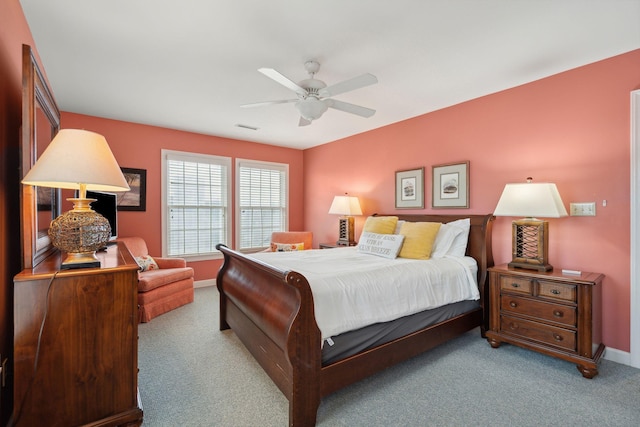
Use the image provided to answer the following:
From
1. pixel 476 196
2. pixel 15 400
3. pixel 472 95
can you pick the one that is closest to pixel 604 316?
pixel 476 196

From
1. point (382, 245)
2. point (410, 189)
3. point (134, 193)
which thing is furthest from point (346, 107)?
point (134, 193)

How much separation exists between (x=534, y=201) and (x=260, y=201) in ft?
13.9

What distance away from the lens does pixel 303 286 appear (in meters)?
1.68

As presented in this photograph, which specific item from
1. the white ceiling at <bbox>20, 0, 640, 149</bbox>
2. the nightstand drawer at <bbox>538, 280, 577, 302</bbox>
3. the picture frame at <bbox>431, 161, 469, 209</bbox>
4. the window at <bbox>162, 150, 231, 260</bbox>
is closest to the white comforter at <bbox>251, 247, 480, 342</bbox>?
the nightstand drawer at <bbox>538, 280, 577, 302</bbox>

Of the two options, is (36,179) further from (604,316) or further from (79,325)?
(604,316)

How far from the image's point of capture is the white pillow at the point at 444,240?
10.2 feet

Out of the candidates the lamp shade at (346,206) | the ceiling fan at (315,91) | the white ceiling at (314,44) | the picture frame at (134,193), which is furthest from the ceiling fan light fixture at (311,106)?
the picture frame at (134,193)

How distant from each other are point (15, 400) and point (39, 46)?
8.19ft

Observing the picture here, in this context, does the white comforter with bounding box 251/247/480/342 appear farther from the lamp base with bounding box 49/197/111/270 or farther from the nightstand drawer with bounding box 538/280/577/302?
the lamp base with bounding box 49/197/111/270

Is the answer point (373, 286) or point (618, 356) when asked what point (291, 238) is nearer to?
point (373, 286)

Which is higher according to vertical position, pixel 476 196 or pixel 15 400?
pixel 476 196

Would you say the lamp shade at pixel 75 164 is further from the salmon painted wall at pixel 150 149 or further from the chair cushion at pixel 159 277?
the salmon painted wall at pixel 150 149

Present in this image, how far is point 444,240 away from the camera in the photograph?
3193mm

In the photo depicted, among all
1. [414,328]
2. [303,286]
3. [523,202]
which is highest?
[523,202]
